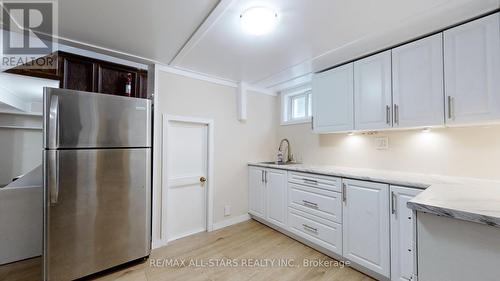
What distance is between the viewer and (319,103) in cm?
278

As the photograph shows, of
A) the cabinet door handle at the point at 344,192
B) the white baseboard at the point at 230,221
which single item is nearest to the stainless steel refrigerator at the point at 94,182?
the white baseboard at the point at 230,221

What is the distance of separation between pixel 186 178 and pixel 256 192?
1171mm

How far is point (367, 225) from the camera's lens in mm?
1929

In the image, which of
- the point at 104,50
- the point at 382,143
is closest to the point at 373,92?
the point at 382,143

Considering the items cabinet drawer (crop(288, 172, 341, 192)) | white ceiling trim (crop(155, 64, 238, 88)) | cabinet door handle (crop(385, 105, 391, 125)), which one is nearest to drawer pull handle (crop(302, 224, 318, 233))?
cabinet drawer (crop(288, 172, 341, 192))

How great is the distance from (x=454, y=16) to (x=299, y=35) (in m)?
1.23

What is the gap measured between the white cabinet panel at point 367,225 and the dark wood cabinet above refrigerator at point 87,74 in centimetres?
291

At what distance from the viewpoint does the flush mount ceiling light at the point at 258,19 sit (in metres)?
1.53

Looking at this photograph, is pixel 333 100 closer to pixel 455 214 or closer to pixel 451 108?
pixel 451 108

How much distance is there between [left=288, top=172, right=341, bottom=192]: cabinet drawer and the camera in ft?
7.20

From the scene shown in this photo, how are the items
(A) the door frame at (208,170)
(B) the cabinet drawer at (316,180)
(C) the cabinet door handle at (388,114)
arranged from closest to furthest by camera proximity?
(C) the cabinet door handle at (388,114) → (B) the cabinet drawer at (316,180) → (A) the door frame at (208,170)

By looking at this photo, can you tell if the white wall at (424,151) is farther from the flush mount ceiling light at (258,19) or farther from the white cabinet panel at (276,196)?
the flush mount ceiling light at (258,19)

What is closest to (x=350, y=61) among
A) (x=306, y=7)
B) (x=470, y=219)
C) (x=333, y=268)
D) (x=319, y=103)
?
(x=319, y=103)

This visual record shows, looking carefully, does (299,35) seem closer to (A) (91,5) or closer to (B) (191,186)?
(A) (91,5)
